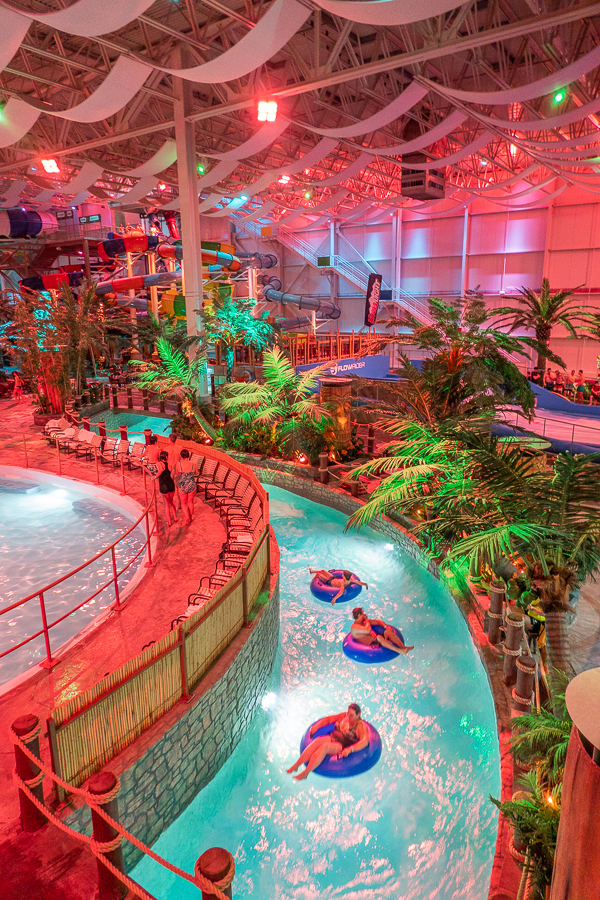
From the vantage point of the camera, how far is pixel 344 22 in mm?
12289

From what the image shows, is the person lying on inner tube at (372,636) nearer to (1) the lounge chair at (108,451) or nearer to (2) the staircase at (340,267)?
(1) the lounge chair at (108,451)

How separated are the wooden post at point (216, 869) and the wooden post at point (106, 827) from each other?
77cm

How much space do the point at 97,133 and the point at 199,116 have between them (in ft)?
17.6

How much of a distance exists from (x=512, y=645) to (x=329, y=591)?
3.42 m

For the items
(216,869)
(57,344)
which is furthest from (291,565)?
(57,344)

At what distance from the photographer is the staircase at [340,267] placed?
29469mm

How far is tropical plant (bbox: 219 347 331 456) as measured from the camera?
1217cm

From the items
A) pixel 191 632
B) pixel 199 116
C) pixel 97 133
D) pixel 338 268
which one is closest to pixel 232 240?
pixel 338 268

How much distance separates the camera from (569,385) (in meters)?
19.1

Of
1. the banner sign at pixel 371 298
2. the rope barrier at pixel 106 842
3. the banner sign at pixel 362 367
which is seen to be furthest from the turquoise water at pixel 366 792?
the banner sign at pixel 371 298

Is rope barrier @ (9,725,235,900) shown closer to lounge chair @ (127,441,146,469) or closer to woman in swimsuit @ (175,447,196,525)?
woman in swimsuit @ (175,447,196,525)

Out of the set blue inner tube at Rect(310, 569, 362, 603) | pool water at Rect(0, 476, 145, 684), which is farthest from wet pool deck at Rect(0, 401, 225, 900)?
blue inner tube at Rect(310, 569, 362, 603)

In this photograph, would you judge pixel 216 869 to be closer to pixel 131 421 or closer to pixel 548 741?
pixel 548 741

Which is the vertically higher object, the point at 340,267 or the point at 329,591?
the point at 340,267
